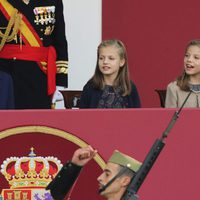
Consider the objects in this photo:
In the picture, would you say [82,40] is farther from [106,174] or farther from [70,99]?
[106,174]

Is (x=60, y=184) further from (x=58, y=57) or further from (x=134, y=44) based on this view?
(x=134, y=44)

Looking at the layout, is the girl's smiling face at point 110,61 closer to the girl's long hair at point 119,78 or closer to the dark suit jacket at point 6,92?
the girl's long hair at point 119,78

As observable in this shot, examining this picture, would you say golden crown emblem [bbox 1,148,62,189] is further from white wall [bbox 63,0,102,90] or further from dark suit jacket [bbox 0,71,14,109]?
white wall [bbox 63,0,102,90]

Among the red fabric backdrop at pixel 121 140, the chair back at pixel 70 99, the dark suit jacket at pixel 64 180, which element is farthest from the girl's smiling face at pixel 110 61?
the dark suit jacket at pixel 64 180

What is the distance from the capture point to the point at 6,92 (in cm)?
514

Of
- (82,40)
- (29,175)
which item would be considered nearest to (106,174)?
(29,175)

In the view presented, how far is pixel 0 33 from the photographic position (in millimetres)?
5398

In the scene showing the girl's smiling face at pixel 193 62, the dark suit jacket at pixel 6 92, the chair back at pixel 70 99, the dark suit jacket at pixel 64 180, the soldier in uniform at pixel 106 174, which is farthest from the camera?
the chair back at pixel 70 99

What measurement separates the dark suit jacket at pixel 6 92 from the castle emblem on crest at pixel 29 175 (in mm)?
718

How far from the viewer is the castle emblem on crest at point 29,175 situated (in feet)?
14.3

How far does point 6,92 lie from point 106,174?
1.32 meters

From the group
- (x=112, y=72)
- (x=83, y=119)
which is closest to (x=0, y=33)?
(x=112, y=72)

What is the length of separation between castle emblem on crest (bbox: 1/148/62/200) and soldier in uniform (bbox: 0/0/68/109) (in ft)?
3.84

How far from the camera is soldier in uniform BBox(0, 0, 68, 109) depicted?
542cm
